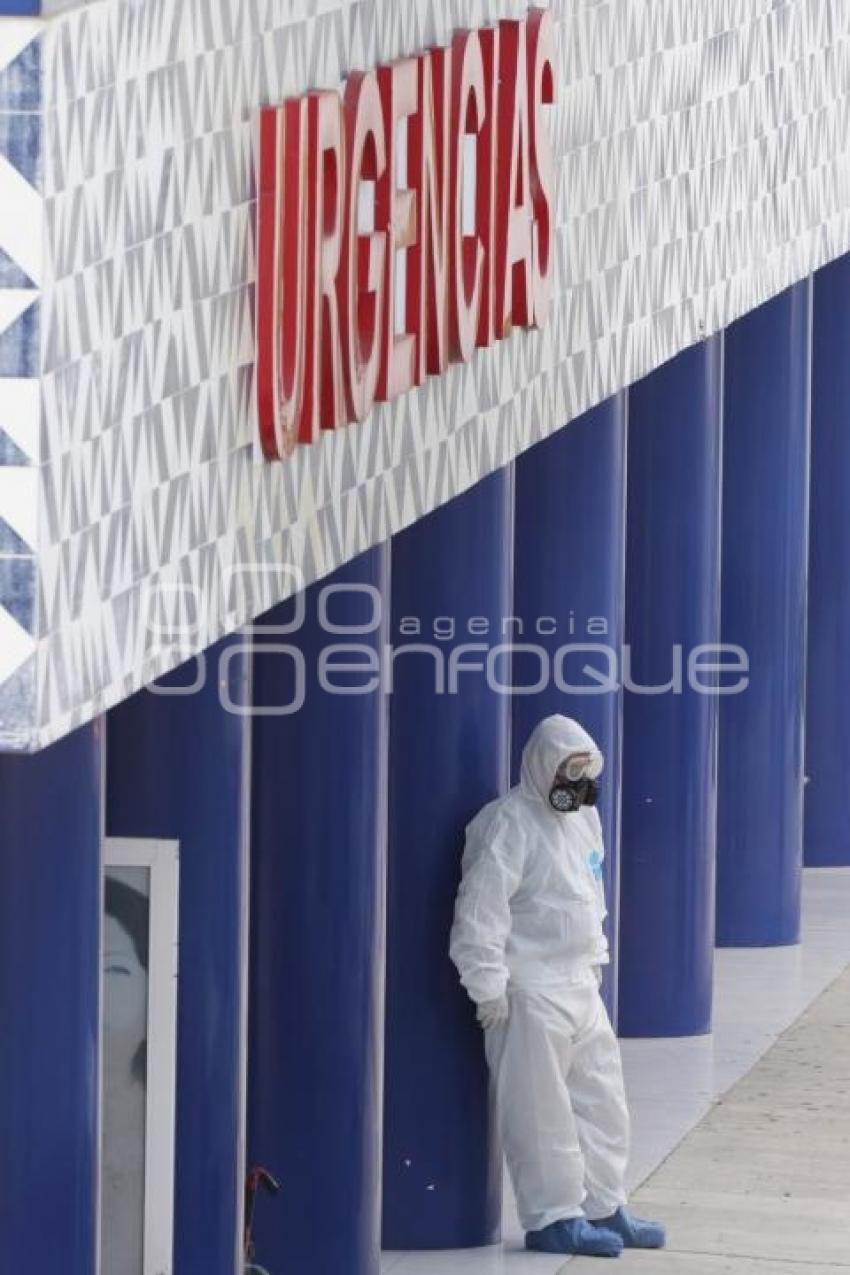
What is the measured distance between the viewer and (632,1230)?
425 inches

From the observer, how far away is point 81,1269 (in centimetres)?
745

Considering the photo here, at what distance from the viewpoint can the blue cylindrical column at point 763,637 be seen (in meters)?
16.2

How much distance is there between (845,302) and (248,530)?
40.1 ft

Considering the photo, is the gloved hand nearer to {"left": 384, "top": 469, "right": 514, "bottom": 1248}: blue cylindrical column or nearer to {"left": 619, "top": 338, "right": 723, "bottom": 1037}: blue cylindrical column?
{"left": 384, "top": 469, "right": 514, "bottom": 1248}: blue cylindrical column

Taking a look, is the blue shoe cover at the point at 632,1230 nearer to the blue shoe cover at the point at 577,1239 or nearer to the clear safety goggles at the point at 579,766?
the blue shoe cover at the point at 577,1239

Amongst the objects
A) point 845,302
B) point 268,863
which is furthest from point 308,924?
point 845,302

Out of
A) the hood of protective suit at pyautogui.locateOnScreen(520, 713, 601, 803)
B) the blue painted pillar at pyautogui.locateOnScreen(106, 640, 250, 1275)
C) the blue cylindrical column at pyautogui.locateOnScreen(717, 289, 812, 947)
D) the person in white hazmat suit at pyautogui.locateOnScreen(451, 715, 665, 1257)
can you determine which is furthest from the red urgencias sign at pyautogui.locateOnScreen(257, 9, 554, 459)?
the blue cylindrical column at pyautogui.locateOnScreen(717, 289, 812, 947)

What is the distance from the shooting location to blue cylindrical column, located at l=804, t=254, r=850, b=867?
61.2ft

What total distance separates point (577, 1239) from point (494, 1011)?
877mm

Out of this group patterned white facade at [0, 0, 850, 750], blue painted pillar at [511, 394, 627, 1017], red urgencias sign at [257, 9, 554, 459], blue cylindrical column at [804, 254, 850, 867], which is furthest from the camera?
blue cylindrical column at [804, 254, 850, 867]

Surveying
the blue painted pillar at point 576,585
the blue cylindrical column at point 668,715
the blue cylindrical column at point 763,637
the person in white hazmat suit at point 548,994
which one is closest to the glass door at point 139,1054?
the person in white hazmat suit at point 548,994

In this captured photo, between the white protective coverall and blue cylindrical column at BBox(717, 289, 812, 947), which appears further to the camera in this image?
blue cylindrical column at BBox(717, 289, 812, 947)

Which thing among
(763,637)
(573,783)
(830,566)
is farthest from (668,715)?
(830,566)

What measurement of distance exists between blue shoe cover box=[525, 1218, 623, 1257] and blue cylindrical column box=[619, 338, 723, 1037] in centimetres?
349
